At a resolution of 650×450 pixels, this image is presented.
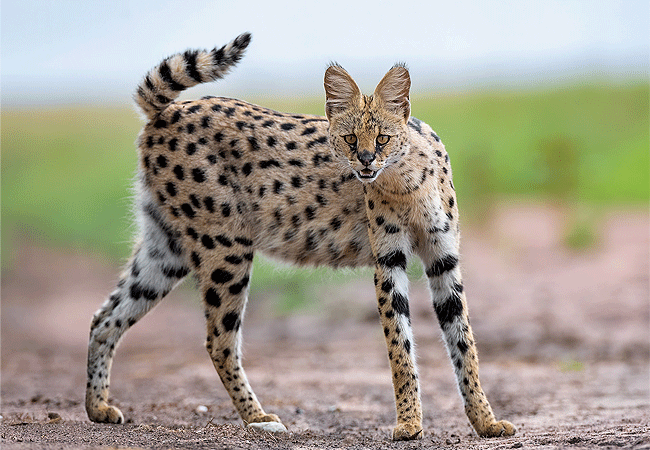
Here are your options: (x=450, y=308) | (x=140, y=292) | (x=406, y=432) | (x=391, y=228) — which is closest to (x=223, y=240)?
(x=140, y=292)

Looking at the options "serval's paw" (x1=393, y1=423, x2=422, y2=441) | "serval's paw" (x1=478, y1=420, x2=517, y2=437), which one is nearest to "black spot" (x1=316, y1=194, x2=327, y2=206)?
"serval's paw" (x1=393, y1=423, x2=422, y2=441)

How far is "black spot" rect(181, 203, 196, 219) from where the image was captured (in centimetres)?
625

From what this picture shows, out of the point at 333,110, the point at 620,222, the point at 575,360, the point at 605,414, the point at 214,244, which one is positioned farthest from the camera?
the point at 620,222

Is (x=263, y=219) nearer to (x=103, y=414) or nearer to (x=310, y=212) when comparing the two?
(x=310, y=212)

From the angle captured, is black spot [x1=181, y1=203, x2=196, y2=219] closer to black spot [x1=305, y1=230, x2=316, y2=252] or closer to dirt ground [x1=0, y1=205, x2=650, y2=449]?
black spot [x1=305, y1=230, x2=316, y2=252]

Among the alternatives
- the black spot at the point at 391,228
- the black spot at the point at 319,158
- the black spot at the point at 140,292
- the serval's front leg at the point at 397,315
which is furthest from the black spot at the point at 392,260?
the black spot at the point at 140,292

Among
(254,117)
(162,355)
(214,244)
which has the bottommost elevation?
(162,355)

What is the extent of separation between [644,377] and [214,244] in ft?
15.9

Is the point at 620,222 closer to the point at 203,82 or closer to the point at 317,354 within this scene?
the point at 317,354

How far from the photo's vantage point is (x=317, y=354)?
10.1m

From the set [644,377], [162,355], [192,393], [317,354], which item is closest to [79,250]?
[162,355]

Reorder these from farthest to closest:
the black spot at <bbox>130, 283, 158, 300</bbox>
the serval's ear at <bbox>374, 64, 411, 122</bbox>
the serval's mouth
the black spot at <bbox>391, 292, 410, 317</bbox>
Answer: the black spot at <bbox>130, 283, 158, 300</bbox> → the black spot at <bbox>391, 292, 410, 317</bbox> → the serval's ear at <bbox>374, 64, 411, 122</bbox> → the serval's mouth

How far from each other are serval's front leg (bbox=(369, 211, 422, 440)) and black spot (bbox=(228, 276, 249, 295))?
3.44 feet

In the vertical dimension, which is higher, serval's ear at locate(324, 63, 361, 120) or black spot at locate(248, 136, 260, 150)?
serval's ear at locate(324, 63, 361, 120)
